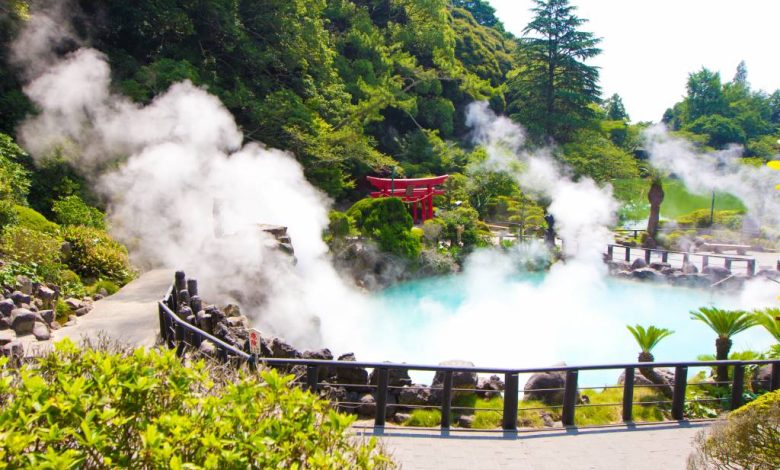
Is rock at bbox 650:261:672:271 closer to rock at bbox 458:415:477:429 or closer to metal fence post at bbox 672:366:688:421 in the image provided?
metal fence post at bbox 672:366:688:421

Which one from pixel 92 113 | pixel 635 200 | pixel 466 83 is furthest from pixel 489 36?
pixel 92 113

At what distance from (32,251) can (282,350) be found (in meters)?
5.58

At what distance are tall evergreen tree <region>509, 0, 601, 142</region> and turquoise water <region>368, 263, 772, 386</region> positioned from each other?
18.1 m

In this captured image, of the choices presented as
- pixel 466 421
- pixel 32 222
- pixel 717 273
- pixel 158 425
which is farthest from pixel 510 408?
pixel 717 273

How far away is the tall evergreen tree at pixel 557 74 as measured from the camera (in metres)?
40.4

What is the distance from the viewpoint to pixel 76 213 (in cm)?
1492

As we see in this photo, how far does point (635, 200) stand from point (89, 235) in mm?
30948

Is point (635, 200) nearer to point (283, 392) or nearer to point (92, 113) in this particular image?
point (92, 113)

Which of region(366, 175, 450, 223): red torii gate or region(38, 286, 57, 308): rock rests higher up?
region(366, 175, 450, 223): red torii gate

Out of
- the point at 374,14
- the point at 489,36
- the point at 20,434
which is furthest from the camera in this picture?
the point at 489,36

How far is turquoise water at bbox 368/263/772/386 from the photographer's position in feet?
49.6

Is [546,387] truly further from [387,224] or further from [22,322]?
[387,224]

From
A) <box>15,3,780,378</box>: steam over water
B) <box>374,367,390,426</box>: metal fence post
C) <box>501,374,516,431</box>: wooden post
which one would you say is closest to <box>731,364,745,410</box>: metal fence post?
<box>501,374,516,431</box>: wooden post

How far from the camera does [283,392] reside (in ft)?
12.4
